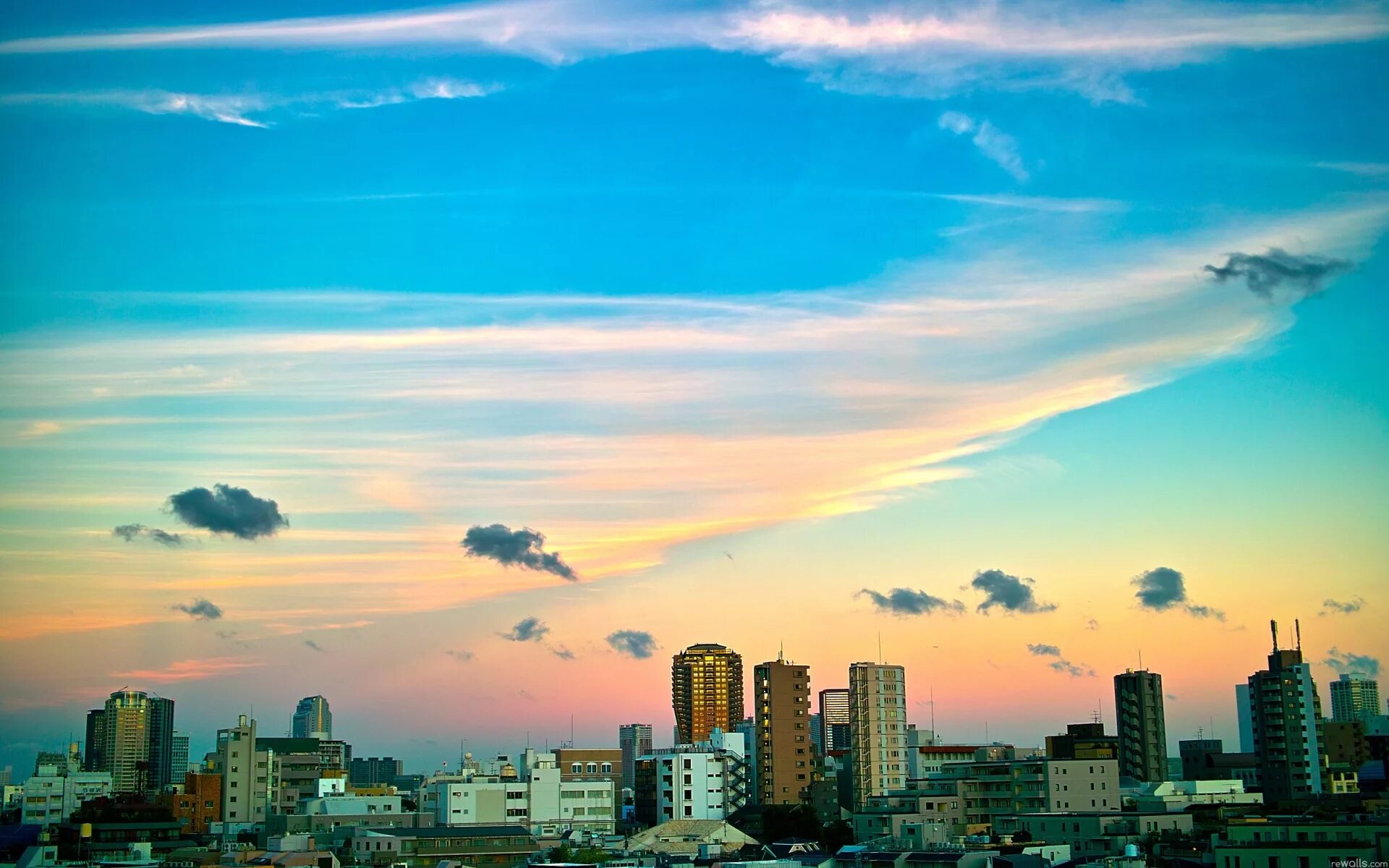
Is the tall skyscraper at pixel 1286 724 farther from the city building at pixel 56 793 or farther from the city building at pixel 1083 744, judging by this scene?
the city building at pixel 56 793

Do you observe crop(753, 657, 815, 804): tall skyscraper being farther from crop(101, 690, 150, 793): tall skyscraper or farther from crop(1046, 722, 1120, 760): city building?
crop(101, 690, 150, 793): tall skyscraper

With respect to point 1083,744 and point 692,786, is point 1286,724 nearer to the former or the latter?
point 1083,744

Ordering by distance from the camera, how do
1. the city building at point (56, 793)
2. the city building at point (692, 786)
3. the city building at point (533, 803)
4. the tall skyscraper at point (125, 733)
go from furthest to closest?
1. the tall skyscraper at point (125, 733)
2. the city building at point (56, 793)
3. the city building at point (692, 786)
4. the city building at point (533, 803)

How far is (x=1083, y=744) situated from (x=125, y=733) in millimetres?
55039

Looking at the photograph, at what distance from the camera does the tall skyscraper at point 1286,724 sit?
55.8 meters

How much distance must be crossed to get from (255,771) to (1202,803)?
102ft

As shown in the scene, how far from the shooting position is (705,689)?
313ft

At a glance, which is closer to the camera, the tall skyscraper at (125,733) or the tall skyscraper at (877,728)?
the tall skyscraper at (877,728)

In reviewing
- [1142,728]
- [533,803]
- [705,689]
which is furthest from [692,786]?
[705,689]

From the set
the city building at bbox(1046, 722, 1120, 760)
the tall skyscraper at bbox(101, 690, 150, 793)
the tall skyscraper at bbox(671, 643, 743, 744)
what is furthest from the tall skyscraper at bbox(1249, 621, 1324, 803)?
the tall skyscraper at bbox(101, 690, 150, 793)

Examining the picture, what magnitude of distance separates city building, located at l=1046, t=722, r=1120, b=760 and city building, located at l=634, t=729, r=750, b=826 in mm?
11368

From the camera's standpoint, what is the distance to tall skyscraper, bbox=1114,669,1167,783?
63.7 m

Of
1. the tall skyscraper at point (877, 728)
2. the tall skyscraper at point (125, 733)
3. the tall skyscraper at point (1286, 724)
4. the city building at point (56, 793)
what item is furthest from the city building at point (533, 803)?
the tall skyscraper at point (125, 733)

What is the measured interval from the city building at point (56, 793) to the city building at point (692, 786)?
19.4 meters
